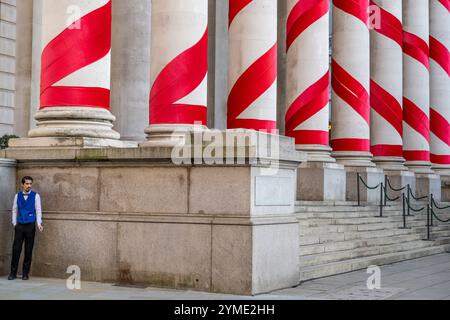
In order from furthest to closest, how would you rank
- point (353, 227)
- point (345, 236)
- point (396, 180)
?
point (396, 180) → point (353, 227) → point (345, 236)

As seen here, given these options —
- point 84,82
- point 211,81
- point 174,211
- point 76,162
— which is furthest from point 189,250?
point 211,81

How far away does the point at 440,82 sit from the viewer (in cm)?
3031

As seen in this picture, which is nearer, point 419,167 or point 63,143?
point 63,143

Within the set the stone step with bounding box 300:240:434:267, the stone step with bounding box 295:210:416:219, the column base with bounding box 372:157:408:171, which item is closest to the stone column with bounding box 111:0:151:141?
the stone step with bounding box 295:210:416:219

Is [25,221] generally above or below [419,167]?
below

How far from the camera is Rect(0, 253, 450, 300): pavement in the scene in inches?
419

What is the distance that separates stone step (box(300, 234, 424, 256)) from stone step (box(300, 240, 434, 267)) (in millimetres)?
180

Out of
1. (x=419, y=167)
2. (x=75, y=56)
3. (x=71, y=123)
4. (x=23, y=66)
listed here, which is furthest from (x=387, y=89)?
(x=71, y=123)

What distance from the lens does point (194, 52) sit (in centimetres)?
1369

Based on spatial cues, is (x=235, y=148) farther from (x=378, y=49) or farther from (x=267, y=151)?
(x=378, y=49)

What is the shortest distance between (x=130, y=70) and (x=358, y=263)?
777cm

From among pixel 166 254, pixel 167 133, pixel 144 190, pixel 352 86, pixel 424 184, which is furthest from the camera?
pixel 424 184

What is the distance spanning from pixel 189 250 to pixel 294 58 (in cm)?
1103

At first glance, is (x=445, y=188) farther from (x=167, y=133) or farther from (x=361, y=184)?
(x=167, y=133)
